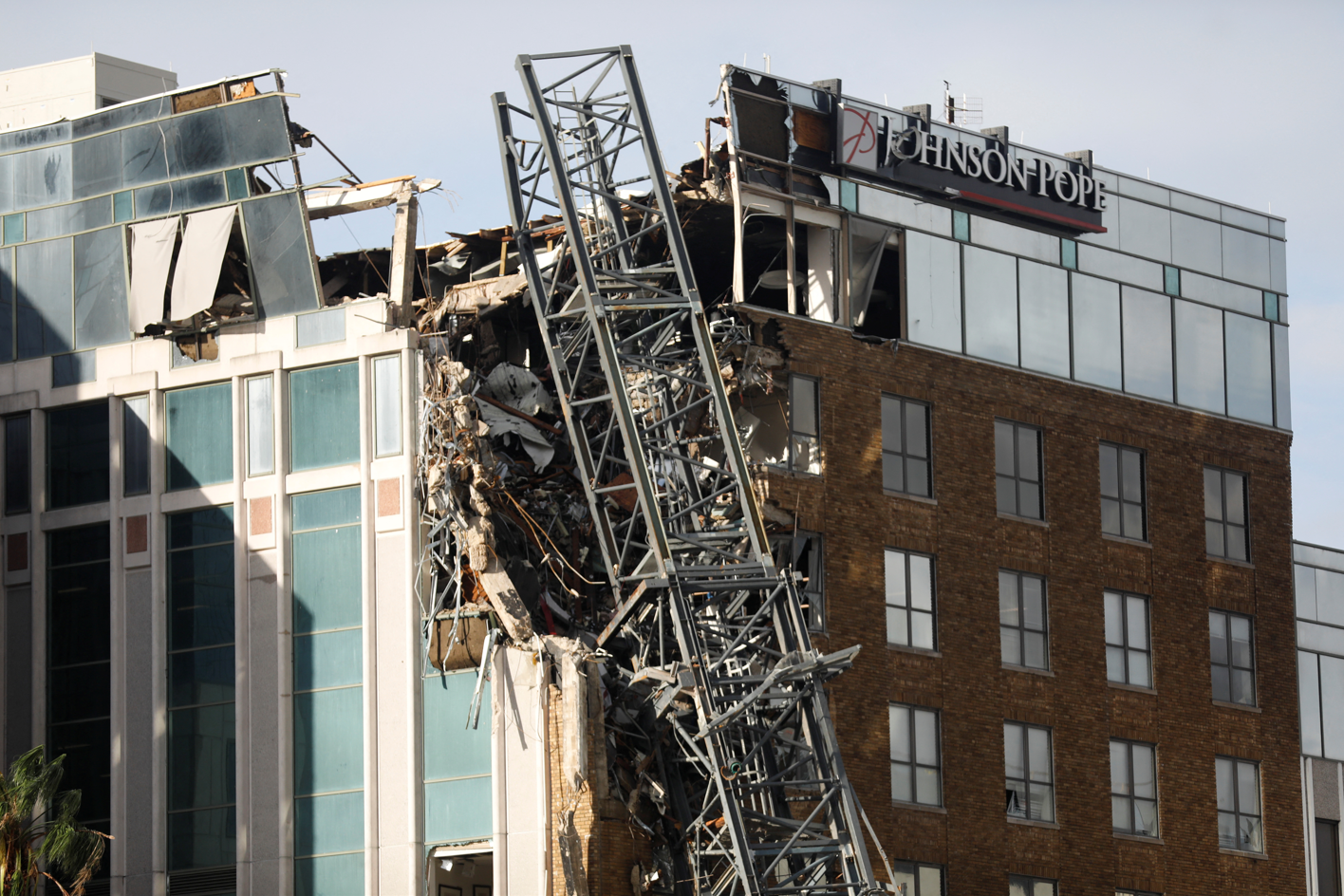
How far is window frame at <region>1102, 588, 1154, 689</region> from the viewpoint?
148 feet

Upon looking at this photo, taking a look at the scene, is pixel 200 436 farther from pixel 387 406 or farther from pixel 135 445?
pixel 387 406

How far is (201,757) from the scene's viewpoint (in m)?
39.4

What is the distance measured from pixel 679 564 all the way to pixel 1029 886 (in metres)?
10.7

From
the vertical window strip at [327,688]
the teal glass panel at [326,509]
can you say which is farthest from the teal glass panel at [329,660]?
the teal glass panel at [326,509]

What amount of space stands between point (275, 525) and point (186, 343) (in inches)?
162

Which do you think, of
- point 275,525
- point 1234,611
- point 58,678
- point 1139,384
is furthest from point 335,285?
point 1234,611

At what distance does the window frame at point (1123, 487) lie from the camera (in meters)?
45.8

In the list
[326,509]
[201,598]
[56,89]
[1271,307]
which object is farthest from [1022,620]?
[56,89]

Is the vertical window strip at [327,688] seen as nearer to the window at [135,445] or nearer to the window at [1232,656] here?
the window at [135,445]

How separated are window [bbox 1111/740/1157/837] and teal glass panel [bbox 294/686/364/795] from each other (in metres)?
15.2

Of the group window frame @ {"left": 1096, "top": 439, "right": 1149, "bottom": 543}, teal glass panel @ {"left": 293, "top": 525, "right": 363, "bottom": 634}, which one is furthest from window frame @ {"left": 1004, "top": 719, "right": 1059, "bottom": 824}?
teal glass panel @ {"left": 293, "top": 525, "right": 363, "bottom": 634}

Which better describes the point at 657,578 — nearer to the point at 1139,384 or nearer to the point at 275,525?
the point at 275,525

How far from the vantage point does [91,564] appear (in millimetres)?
41312

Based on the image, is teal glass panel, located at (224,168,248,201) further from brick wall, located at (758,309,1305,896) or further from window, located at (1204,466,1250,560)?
window, located at (1204,466,1250,560)
